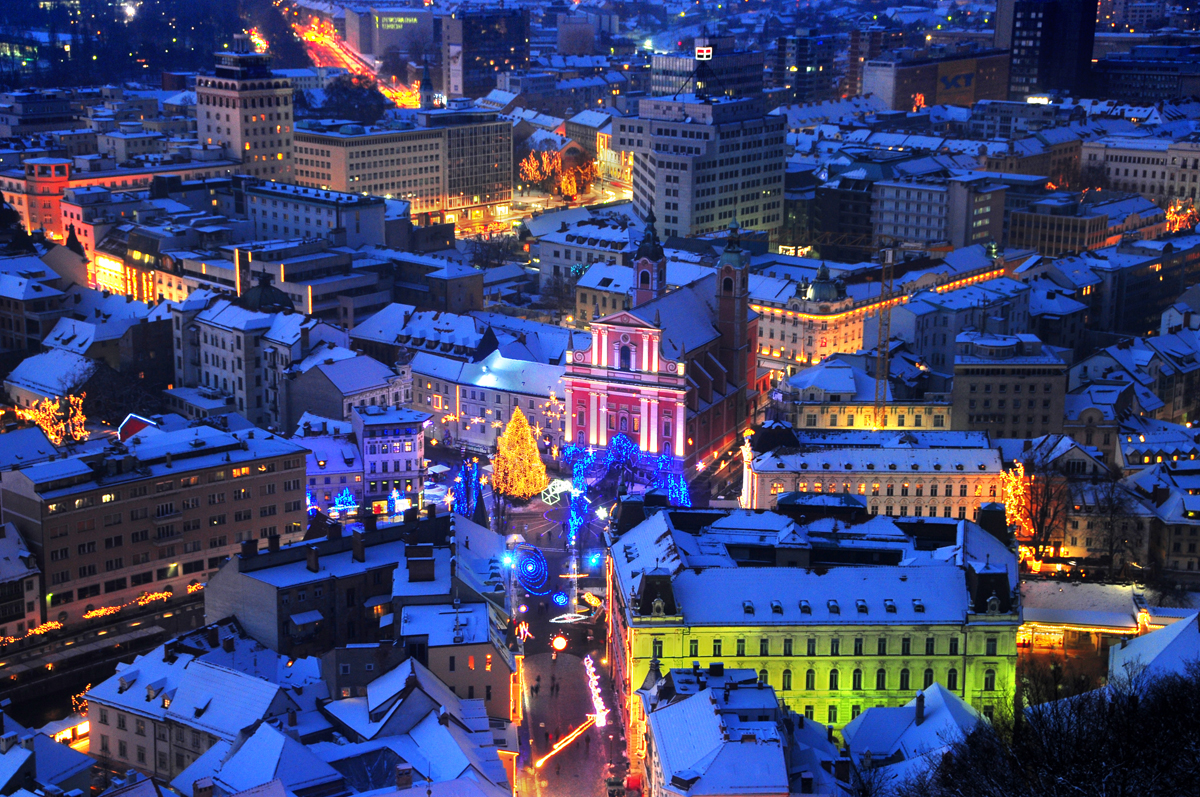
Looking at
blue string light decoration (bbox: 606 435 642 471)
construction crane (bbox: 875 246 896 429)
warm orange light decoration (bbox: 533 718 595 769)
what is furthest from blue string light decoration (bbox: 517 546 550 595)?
construction crane (bbox: 875 246 896 429)

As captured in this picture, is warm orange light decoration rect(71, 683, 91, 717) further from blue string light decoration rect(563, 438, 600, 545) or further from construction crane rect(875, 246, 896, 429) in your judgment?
construction crane rect(875, 246, 896, 429)

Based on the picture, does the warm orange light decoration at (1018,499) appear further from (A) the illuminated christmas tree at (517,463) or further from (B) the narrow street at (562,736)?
(A) the illuminated christmas tree at (517,463)

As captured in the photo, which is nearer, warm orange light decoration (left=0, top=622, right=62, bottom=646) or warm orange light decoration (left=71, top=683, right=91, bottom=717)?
warm orange light decoration (left=71, top=683, right=91, bottom=717)

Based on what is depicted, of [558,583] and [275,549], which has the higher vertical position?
[275,549]

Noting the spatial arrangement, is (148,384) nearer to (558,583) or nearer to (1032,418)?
(558,583)

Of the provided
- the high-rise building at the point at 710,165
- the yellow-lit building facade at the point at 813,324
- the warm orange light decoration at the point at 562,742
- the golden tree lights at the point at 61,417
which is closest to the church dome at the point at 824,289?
the yellow-lit building facade at the point at 813,324

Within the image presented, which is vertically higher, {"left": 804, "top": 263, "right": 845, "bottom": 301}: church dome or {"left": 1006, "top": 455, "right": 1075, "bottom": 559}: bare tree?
{"left": 804, "top": 263, "right": 845, "bottom": 301}: church dome

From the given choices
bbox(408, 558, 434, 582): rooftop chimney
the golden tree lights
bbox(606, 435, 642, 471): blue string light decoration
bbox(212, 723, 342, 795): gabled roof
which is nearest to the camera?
bbox(212, 723, 342, 795): gabled roof

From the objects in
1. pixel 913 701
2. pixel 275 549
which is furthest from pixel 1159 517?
pixel 275 549
